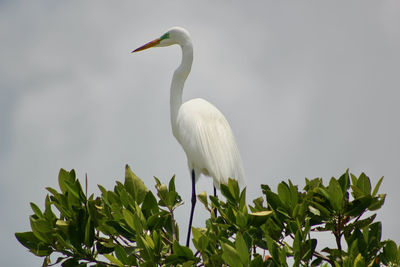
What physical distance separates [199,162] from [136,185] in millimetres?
1793

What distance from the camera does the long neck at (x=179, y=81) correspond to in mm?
6281

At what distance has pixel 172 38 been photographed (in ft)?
21.9

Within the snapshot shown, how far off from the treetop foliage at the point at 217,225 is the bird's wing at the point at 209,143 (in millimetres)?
1587

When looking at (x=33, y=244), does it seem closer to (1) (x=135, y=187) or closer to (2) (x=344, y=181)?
(1) (x=135, y=187)

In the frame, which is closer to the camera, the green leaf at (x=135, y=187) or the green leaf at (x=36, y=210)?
the green leaf at (x=36, y=210)

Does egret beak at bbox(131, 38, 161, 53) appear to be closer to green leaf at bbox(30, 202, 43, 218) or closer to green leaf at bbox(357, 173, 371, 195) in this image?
green leaf at bbox(30, 202, 43, 218)

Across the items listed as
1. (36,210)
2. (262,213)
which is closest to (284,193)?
(262,213)

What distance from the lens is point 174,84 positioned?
6348 millimetres

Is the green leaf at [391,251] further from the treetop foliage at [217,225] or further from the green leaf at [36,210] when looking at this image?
the green leaf at [36,210]

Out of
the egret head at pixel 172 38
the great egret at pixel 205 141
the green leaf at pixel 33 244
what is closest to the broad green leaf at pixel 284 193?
the green leaf at pixel 33 244

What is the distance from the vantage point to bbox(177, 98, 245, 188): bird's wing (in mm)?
5418

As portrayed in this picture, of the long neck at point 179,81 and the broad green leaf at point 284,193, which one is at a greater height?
the long neck at point 179,81

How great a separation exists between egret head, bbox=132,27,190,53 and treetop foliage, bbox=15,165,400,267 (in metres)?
3.08

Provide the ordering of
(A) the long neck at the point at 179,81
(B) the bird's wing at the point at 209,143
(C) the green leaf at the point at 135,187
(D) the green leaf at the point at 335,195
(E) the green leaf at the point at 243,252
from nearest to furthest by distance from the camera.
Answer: (E) the green leaf at the point at 243,252
(D) the green leaf at the point at 335,195
(C) the green leaf at the point at 135,187
(B) the bird's wing at the point at 209,143
(A) the long neck at the point at 179,81
